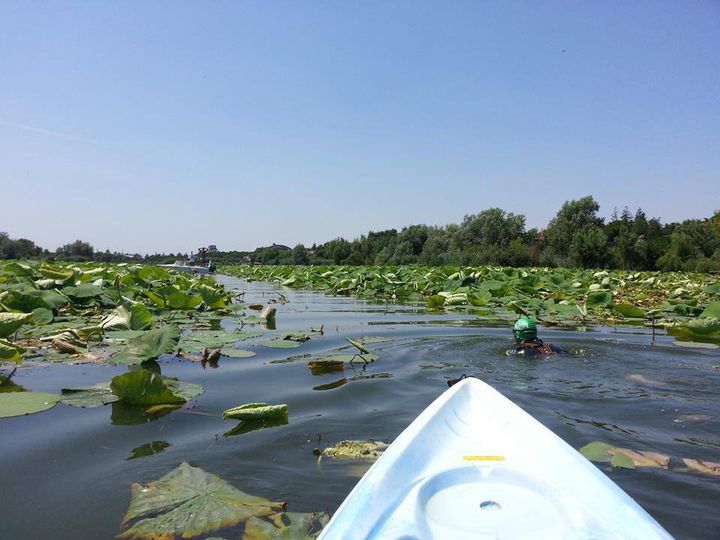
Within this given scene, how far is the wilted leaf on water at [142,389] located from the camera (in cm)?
232

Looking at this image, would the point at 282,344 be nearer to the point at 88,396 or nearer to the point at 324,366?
the point at 324,366

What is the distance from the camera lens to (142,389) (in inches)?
93.2

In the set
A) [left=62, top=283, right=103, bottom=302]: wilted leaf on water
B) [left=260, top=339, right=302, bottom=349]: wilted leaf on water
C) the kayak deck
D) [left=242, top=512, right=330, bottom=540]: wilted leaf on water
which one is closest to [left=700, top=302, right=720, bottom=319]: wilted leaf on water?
[left=260, top=339, right=302, bottom=349]: wilted leaf on water

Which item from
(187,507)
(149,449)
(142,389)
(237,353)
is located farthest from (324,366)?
(187,507)

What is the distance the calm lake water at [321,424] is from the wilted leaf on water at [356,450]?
0.07 meters

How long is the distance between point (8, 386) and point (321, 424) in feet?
6.08

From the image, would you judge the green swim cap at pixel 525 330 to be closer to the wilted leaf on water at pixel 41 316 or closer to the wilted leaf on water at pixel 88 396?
the wilted leaf on water at pixel 88 396

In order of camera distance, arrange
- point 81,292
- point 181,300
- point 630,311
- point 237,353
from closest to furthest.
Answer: point 237,353
point 81,292
point 181,300
point 630,311

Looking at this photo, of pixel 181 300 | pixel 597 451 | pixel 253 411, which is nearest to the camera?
pixel 597 451

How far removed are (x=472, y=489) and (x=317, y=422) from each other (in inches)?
44.9

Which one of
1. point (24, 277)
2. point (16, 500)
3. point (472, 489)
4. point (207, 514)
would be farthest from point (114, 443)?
point (24, 277)

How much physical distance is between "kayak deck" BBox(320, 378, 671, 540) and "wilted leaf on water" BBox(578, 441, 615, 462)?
0.42 metres

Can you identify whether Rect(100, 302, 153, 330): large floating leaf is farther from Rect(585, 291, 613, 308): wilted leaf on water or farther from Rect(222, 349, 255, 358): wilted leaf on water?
Rect(585, 291, 613, 308): wilted leaf on water

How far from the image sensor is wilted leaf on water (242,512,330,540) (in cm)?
135
